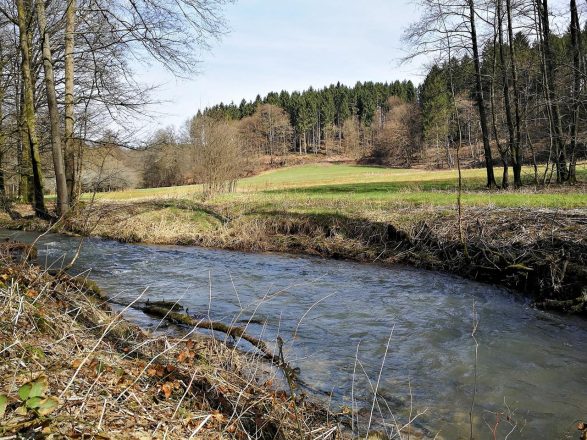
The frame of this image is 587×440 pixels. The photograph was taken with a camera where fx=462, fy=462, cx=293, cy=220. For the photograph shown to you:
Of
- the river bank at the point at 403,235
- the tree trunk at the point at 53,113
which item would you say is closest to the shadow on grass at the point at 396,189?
the river bank at the point at 403,235

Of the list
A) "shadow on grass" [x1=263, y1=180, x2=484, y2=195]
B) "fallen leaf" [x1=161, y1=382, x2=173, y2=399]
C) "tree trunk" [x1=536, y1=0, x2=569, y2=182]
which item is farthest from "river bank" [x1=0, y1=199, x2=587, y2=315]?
"tree trunk" [x1=536, y1=0, x2=569, y2=182]

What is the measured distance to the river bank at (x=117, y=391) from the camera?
7.72 feet

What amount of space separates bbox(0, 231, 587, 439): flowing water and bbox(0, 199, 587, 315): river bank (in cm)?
55

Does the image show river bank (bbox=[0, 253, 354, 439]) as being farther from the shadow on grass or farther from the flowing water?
the shadow on grass

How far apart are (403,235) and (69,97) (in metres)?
12.3

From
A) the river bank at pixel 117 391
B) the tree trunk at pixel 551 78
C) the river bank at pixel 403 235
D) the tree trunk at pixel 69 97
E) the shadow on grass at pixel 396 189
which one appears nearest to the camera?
the river bank at pixel 117 391

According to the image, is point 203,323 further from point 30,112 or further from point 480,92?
point 480,92

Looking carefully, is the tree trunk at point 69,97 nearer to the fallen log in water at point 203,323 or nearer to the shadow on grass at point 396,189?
the fallen log in water at point 203,323

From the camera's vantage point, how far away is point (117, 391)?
2902mm

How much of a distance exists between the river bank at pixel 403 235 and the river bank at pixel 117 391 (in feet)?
4.90

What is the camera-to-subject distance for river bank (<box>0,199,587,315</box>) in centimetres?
831

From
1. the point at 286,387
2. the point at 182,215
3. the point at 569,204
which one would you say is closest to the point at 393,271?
the point at 569,204

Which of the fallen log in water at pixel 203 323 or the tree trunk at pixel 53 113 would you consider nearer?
the fallen log in water at pixel 203 323

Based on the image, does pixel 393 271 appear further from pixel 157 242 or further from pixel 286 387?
pixel 157 242
